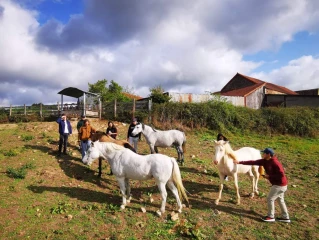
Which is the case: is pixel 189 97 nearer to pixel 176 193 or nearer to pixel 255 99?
pixel 255 99

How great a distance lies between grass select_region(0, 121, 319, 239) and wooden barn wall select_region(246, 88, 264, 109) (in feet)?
59.9

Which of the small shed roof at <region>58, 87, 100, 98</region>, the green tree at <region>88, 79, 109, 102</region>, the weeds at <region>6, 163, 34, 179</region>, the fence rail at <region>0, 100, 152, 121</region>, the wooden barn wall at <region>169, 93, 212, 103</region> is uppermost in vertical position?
the green tree at <region>88, 79, 109, 102</region>

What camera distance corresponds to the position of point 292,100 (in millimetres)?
28297

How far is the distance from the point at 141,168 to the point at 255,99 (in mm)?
26356

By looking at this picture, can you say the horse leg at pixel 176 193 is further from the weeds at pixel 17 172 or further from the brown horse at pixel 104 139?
the weeds at pixel 17 172

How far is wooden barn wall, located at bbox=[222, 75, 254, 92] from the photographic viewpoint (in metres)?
37.8

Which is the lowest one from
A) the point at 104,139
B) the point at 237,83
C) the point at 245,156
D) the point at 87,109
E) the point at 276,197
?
the point at 276,197

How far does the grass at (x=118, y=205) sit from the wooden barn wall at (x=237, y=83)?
2751cm

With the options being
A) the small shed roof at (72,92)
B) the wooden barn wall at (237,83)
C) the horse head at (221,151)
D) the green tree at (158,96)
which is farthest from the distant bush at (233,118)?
the wooden barn wall at (237,83)

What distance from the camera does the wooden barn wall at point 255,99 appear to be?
2933cm

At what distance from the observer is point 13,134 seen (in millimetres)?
15648

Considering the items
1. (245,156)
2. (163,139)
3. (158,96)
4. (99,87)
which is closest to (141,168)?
(245,156)

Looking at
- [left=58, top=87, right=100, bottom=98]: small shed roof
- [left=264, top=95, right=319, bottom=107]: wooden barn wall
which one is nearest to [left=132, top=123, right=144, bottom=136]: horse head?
[left=58, top=87, right=100, bottom=98]: small shed roof

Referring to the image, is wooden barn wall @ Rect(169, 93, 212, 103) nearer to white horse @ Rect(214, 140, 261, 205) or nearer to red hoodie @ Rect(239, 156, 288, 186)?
white horse @ Rect(214, 140, 261, 205)
